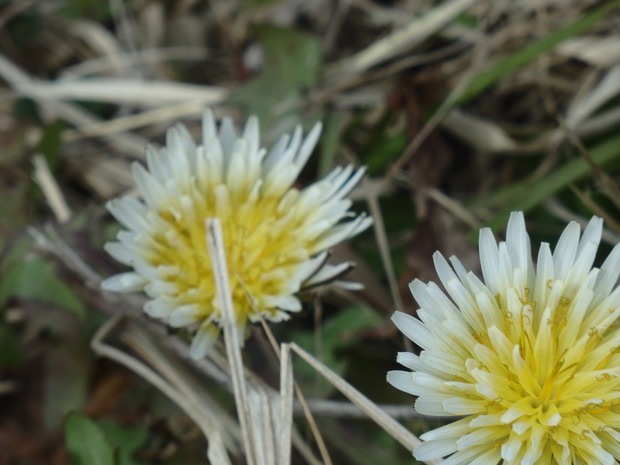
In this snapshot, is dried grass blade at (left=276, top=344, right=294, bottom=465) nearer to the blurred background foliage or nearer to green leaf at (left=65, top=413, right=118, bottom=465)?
the blurred background foliage

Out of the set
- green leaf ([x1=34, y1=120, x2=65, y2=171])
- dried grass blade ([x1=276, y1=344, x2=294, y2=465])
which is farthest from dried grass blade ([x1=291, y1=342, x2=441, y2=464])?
green leaf ([x1=34, y1=120, x2=65, y2=171])

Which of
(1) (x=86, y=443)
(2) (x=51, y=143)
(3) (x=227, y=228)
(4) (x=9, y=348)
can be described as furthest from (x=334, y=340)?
(2) (x=51, y=143)

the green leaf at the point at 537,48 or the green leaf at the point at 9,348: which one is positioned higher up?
the green leaf at the point at 537,48

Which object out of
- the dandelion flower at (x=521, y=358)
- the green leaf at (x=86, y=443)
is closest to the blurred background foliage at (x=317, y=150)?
the green leaf at (x=86, y=443)

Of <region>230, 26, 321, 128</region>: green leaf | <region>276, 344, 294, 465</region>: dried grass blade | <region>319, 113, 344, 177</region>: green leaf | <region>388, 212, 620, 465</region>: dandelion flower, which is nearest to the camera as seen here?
<region>388, 212, 620, 465</region>: dandelion flower

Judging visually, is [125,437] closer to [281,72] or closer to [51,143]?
[51,143]

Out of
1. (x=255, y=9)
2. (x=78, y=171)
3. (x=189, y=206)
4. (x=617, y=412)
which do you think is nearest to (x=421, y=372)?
(x=617, y=412)

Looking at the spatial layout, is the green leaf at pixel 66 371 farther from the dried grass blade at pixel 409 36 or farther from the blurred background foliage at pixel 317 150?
the dried grass blade at pixel 409 36

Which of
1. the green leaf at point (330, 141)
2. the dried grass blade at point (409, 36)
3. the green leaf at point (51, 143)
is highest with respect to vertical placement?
the dried grass blade at point (409, 36)
